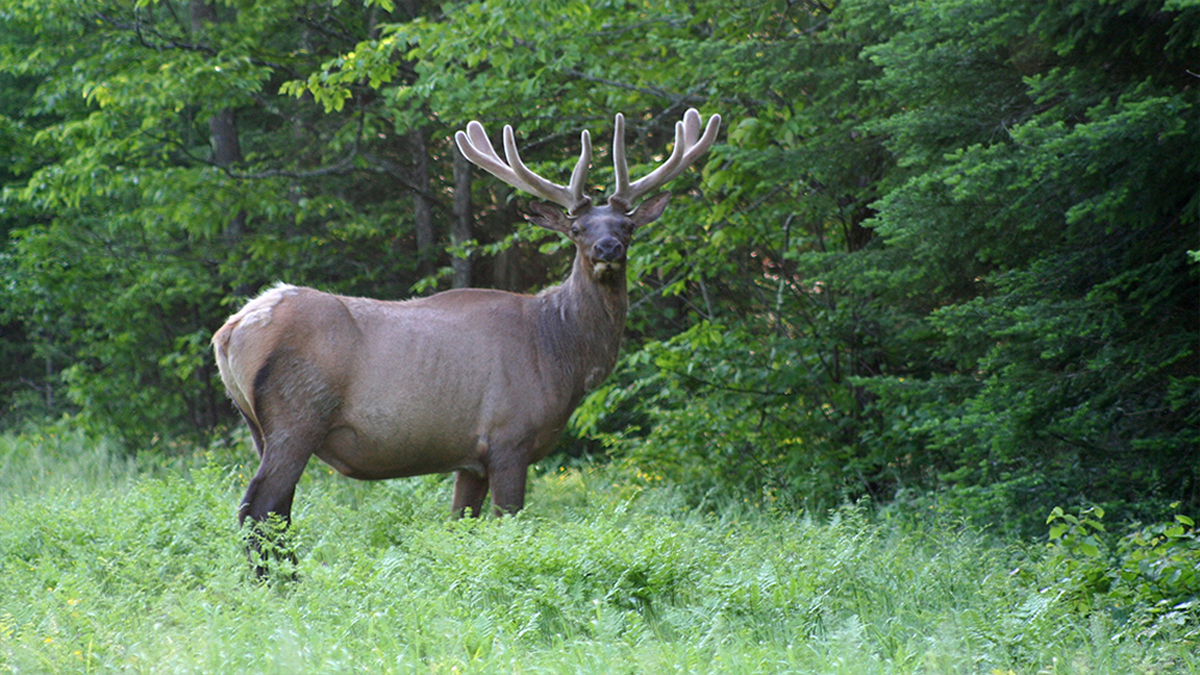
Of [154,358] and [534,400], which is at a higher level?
[534,400]

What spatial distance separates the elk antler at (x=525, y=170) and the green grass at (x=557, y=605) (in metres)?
2.09

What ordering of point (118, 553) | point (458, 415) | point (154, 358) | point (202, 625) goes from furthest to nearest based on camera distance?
point (154, 358) < point (458, 415) < point (118, 553) < point (202, 625)

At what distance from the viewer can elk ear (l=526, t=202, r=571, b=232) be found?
6.55 metres

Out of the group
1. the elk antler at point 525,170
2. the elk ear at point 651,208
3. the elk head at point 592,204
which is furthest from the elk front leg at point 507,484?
the elk ear at point 651,208

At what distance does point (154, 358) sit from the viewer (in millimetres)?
13859

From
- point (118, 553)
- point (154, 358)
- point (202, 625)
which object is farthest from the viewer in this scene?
point (154, 358)

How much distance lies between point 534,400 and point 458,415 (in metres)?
0.46

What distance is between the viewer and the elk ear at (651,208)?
668cm

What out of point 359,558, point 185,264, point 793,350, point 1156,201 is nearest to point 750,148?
point 793,350

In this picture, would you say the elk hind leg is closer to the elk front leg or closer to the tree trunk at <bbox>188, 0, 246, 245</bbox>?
the elk front leg

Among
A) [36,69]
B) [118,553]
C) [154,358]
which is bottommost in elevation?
[154,358]

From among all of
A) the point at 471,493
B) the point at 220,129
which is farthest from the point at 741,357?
the point at 220,129

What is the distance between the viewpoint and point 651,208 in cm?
675

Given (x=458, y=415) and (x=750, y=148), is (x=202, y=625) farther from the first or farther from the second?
(x=750, y=148)
